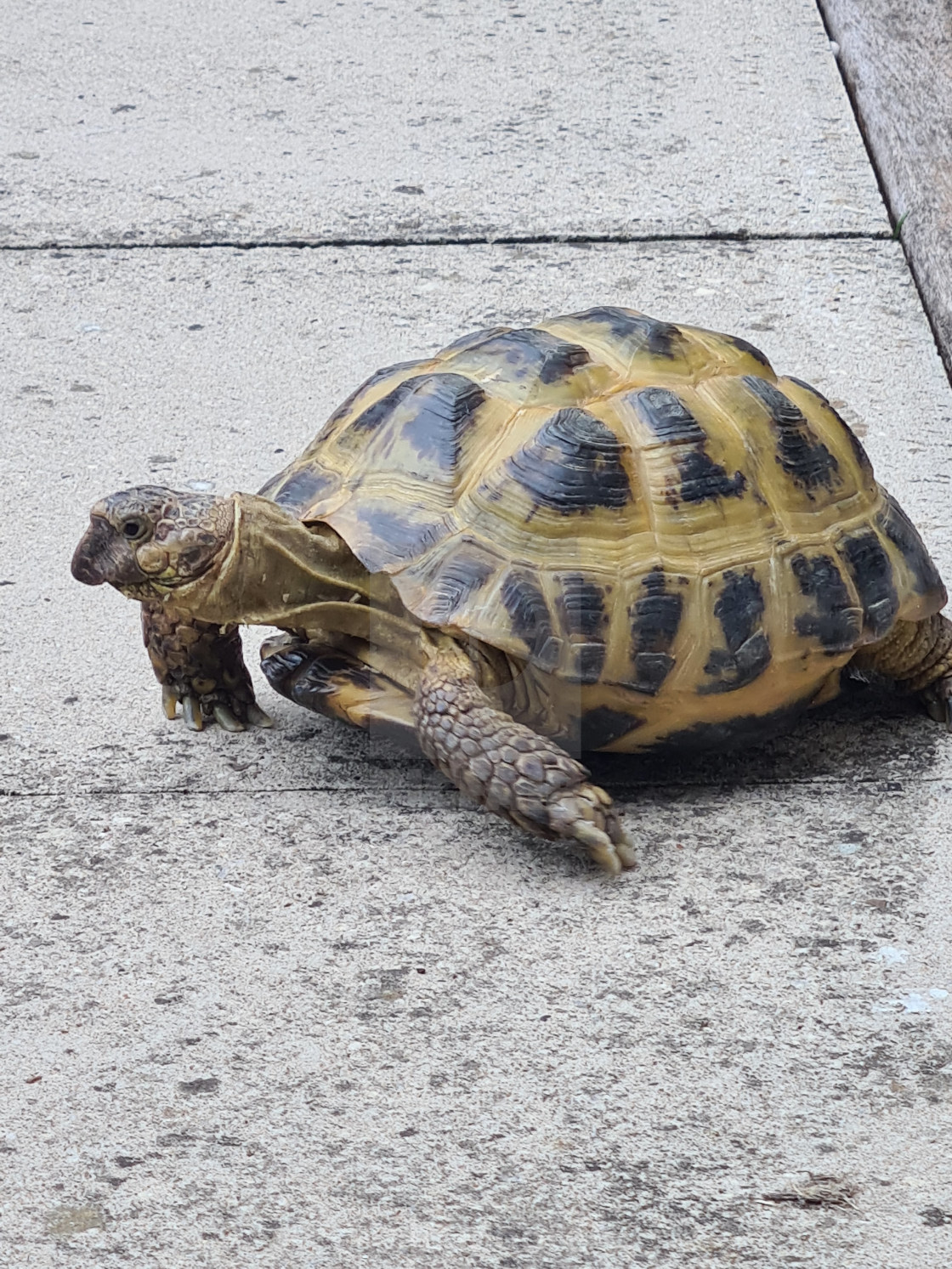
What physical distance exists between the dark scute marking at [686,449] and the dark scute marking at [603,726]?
383 millimetres

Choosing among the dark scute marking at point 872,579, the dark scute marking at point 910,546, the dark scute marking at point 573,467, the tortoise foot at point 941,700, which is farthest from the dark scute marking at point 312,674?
the tortoise foot at point 941,700

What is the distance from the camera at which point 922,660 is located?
330 cm

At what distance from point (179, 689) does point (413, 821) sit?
23.6 inches

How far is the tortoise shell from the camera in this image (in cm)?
286

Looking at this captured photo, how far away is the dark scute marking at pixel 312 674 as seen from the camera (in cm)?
307

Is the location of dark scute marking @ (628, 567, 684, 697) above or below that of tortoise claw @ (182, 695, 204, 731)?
above

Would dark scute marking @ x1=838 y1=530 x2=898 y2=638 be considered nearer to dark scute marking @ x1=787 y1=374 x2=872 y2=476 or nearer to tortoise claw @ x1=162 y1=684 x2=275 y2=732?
dark scute marking @ x1=787 y1=374 x2=872 y2=476

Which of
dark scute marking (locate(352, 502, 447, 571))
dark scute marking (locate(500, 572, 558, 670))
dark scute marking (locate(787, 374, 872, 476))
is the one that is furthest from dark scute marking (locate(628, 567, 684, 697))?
dark scute marking (locate(787, 374, 872, 476))

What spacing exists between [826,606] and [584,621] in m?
0.47

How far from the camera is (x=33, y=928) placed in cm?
268

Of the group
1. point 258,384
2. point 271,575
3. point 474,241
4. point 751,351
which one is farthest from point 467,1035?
point 474,241

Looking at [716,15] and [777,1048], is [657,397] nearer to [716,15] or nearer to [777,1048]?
[777,1048]

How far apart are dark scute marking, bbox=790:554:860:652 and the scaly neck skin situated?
2.43 ft

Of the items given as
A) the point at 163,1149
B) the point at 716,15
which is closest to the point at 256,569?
the point at 163,1149
